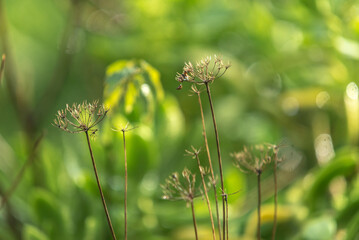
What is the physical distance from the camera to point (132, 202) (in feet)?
1.70

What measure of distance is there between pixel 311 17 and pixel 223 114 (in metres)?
0.15

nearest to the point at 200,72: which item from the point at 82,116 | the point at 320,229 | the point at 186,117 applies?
the point at 82,116

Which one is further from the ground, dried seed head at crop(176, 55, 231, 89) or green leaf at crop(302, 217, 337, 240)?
dried seed head at crop(176, 55, 231, 89)

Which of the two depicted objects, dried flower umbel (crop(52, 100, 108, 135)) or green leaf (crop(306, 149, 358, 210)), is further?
green leaf (crop(306, 149, 358, 210))

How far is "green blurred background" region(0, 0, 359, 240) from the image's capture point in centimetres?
48

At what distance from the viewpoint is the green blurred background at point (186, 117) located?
0.48m

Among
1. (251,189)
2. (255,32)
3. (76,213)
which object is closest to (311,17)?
(255,32)

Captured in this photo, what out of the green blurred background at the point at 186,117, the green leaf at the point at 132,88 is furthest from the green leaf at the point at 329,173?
the green leaf at the point at 132,88

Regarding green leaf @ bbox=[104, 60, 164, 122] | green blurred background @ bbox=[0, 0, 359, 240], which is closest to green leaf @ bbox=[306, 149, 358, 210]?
green blurred background @ bbox=[0, 0, 359, 240]

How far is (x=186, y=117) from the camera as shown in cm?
69

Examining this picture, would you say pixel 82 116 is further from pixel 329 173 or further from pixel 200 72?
pixel 329 173

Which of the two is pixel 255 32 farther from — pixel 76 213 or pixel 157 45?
pixel 76 213

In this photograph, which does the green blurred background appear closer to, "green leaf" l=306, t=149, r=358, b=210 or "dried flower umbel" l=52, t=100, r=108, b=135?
"green leaf" l=306, t=149, r=358, b=210

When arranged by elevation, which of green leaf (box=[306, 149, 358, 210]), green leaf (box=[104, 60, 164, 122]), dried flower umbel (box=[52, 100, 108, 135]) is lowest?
dried flower umbel (box=[52, 100, 108, 135])
